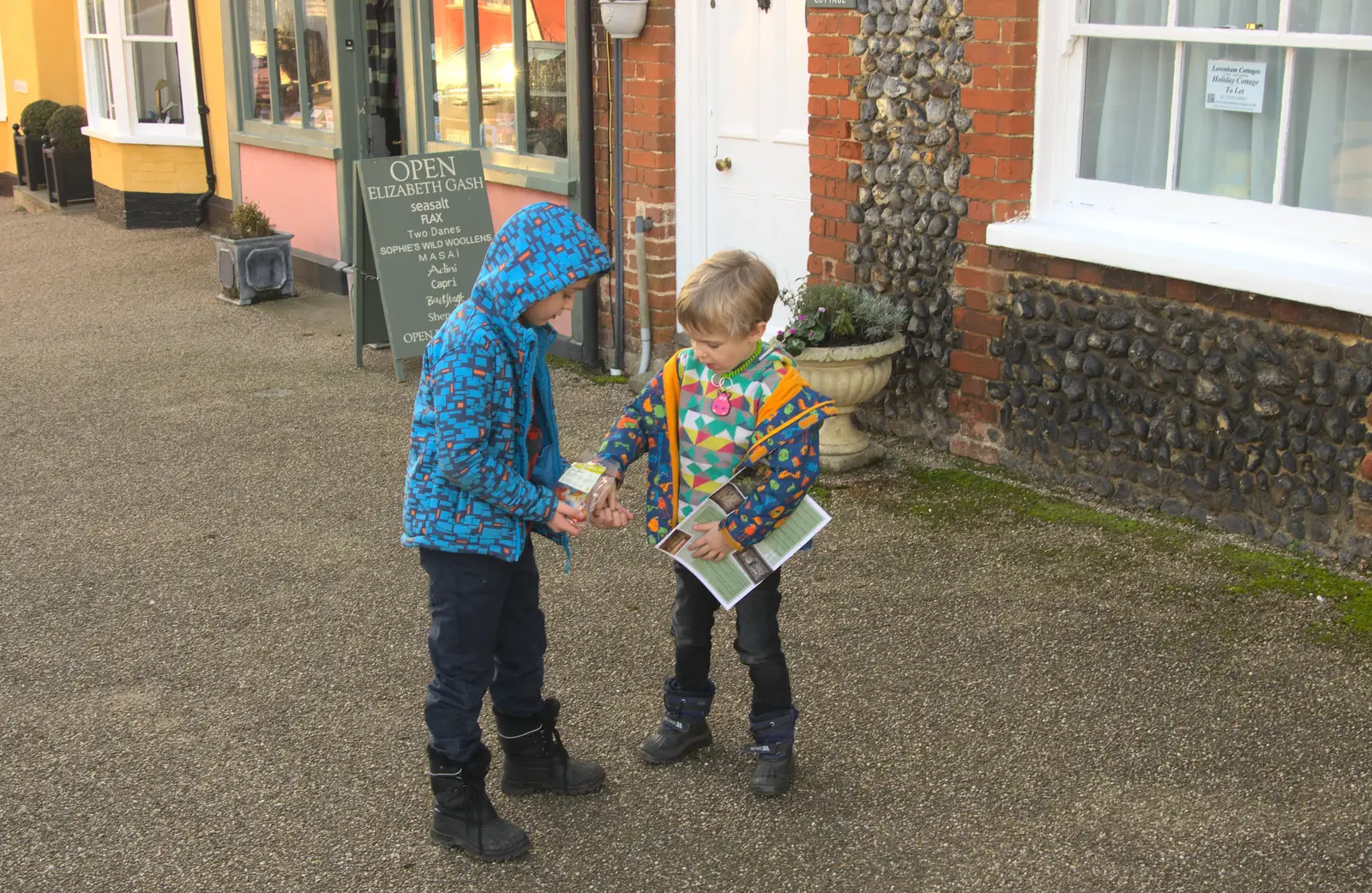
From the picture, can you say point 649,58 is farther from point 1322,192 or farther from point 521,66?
point 1322,192

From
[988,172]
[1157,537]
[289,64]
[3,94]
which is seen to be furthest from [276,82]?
[1157,537]

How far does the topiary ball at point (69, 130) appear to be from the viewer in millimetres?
15367

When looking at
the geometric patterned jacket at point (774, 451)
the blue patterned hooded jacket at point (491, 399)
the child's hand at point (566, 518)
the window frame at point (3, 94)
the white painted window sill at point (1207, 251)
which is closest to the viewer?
the blue patterned hooded jacket at point (491, 399)

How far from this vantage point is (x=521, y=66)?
28.4 ft

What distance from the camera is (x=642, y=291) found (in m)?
7.74

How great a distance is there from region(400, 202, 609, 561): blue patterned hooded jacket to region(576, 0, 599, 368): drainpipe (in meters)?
4.66

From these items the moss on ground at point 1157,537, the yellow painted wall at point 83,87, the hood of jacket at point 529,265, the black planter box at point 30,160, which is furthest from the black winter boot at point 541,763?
the black planter box at point 30,160

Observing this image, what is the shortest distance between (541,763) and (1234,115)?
348 centimetres

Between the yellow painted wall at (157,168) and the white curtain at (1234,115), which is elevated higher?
the white curtain at (1234,115)

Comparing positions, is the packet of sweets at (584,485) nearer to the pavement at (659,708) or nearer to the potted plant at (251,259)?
the pavement at (659,708)

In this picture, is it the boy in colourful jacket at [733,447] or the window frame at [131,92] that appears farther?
the window frame at [131,92]

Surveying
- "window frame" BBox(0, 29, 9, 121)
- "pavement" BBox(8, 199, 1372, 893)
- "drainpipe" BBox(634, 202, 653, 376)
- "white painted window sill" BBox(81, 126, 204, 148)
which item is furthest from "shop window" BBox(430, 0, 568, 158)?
"window frame" BBox(0, 29, 9, 121)

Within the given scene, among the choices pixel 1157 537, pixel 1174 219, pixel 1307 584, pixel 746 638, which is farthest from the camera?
pixel 1174 219

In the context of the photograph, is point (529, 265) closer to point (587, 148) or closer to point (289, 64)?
point (587, 148)
